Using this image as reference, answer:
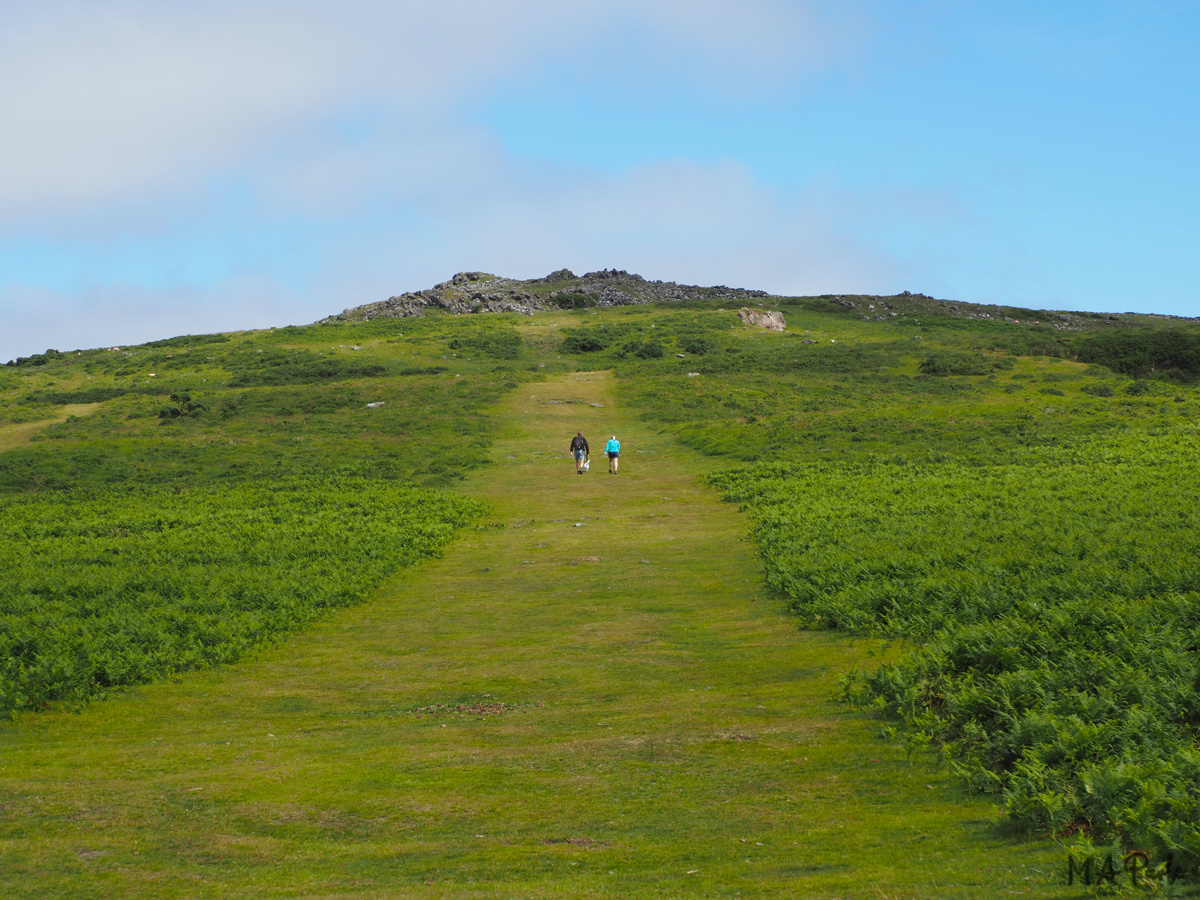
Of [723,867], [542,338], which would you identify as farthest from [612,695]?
[542,338]

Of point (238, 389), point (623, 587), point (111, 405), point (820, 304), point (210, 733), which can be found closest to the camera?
point (210, 733)

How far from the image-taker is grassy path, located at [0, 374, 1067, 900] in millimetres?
8836

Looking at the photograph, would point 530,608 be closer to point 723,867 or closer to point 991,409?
point 723,867

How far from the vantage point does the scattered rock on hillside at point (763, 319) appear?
307 ft

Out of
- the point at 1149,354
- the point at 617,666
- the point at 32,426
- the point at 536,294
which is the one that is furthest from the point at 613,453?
the point at 536,294

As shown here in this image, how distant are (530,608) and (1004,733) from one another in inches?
427

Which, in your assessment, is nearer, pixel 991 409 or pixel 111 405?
pixel 991 409

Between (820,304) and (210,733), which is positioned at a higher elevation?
(820,304)

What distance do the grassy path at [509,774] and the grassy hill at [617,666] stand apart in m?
0.05

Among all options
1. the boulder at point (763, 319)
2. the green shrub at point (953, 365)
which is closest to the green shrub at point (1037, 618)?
the green shrub at point (953, 365)

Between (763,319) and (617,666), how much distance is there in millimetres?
81888

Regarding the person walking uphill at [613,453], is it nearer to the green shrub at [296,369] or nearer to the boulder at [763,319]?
the green shrub at [296,369]

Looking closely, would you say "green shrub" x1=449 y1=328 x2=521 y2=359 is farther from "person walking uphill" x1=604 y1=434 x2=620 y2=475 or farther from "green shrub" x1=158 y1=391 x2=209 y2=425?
"person walking uphill" x1=604 y1=434 x2=620 y2=475

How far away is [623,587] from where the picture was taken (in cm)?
2105
